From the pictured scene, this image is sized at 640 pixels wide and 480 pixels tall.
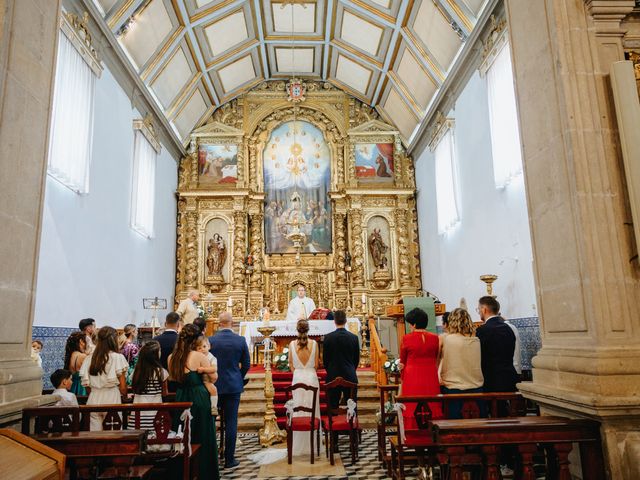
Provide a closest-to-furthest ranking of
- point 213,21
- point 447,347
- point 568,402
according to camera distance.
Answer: point 568,402 < point 447,347 < point 213,21

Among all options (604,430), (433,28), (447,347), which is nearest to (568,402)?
(604,430)

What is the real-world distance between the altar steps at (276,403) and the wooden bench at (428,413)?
295cm

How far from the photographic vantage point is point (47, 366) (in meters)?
7.19

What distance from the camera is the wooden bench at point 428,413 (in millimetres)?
3908

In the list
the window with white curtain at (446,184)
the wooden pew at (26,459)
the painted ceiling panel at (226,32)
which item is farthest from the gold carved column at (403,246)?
the wooden pew at (26,459)

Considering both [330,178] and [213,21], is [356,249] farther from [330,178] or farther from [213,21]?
[213,21]

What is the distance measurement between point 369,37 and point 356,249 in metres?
5.95

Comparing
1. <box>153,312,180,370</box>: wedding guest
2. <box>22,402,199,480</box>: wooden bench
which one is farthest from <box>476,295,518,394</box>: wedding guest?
<box>153,312,180,370</box>: wedding guest

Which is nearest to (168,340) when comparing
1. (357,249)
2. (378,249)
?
(357,249)

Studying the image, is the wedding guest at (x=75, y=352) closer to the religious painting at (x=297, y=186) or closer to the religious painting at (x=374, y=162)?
the religious painting at (x=297, y=186)

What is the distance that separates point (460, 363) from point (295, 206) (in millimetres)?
10800

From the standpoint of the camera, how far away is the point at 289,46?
14898 millimetres

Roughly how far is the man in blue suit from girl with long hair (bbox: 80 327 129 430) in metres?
1.32

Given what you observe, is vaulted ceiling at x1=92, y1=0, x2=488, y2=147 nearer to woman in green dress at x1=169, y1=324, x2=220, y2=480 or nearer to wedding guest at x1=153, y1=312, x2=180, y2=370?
wedding guest at x1=153, y1=312, x2=180, y2=370
